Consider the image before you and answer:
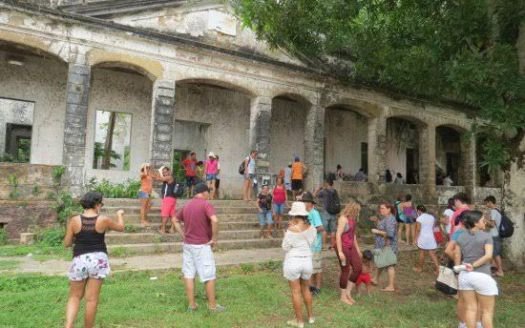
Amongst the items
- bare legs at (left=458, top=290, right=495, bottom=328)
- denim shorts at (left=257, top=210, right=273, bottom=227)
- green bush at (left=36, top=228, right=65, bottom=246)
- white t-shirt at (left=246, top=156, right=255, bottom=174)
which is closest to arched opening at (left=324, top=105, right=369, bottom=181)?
white t-shirt at (left=246, top=156, right=255, bottom=174)

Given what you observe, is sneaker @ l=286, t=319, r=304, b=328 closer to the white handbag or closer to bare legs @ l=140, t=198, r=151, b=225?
the white handbag

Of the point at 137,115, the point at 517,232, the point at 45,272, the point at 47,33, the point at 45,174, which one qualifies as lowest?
the point at 45,272

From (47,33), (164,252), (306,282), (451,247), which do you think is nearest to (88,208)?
(306,282)

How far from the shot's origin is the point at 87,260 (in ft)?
13.3

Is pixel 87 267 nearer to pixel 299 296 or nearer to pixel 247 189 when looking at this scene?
pixel 299 296

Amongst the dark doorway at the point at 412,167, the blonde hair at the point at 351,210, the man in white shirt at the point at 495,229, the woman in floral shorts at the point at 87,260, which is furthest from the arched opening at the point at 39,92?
the dark doorway at the point at 412,167

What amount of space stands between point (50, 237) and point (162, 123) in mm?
4088

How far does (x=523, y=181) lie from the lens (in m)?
9.02

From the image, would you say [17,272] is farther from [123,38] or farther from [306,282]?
[123,38]

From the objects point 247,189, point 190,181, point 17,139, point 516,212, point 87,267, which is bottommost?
point 87,267

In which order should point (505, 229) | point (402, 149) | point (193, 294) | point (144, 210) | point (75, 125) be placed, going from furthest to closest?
point (402, 149), point (75, 125), point (144, 210), point (505, 229), point (193, 294)

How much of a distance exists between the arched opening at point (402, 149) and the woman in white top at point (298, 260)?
14534mm

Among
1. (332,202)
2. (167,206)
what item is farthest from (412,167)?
(167,206)

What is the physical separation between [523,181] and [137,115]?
1119 centimetres
